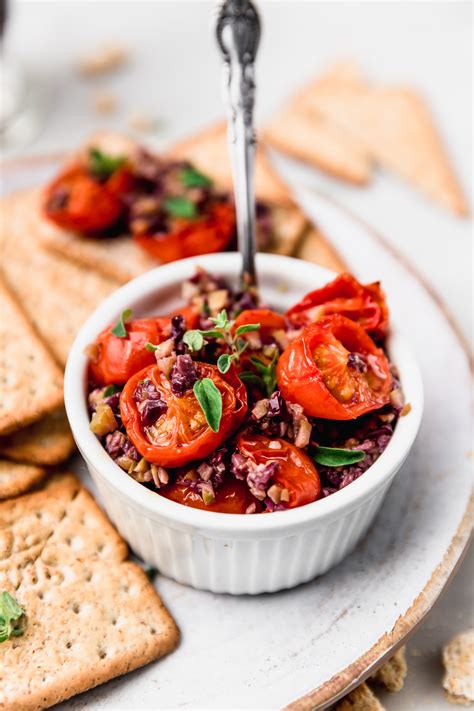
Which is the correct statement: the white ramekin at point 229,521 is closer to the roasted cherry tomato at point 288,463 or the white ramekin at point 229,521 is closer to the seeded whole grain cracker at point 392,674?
the roasted cherry tomato at point 288,463

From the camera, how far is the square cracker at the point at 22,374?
2828 millimetres

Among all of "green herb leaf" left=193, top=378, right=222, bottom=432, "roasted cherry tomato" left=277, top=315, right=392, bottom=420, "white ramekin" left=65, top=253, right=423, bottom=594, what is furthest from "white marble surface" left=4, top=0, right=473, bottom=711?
"green herb leaf" left=193, top=378, right=222, bottom=432

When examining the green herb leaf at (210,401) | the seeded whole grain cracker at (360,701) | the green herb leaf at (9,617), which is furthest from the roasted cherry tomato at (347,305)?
the green herb leaf at (9,617)

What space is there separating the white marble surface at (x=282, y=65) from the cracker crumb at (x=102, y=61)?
7cm

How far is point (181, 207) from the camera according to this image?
3.46 meters

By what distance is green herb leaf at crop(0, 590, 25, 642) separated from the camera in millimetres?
2463

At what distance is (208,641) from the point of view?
2613 millimetres

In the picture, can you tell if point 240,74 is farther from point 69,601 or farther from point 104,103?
point 104,103

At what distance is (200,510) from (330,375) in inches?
21.5

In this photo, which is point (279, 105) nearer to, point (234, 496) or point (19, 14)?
point (19, 14)

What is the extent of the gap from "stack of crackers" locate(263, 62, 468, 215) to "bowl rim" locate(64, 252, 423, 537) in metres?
1.56

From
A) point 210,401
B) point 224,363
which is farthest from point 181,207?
point 210,401

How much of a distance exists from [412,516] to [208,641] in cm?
82

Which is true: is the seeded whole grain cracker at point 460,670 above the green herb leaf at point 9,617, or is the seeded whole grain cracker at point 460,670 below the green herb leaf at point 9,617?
below
